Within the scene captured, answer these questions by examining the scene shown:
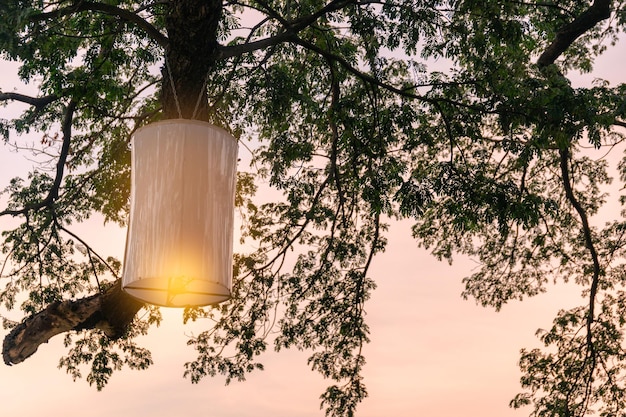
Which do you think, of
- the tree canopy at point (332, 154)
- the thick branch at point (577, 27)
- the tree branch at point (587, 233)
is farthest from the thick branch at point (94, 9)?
the tree branch at point (587, 233)

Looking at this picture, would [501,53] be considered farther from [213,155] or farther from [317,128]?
[213,155]

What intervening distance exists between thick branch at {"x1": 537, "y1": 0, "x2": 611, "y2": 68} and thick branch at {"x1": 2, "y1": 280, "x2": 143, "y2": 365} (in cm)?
581

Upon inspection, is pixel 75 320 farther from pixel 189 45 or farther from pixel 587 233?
pixel 587 233

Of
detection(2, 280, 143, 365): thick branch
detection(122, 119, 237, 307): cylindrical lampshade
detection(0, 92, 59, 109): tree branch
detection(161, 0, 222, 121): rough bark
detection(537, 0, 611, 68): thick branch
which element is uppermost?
detection(537, 0, 611, 68): thick branch

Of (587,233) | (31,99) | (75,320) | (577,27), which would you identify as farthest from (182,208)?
(587,233)

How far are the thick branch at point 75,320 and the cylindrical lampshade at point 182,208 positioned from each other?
4350 millimetres

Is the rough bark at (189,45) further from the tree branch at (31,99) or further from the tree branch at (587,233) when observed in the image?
Result: the tree branch at (587,233)

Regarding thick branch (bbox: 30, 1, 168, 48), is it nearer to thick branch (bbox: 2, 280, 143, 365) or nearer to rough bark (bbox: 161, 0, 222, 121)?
rough bark (bbox: 161, 0, 222, 121)

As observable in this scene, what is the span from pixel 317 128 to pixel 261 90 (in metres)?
0.83

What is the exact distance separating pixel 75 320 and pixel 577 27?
661cm

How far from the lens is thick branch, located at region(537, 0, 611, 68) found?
8500mm

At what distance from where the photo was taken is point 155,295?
2682 mm

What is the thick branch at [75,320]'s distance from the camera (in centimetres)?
670

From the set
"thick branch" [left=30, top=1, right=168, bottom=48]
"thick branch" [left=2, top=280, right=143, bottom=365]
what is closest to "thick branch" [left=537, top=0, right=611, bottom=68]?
"thick branch" [left=30, top=1, right=168, bottom=48]
